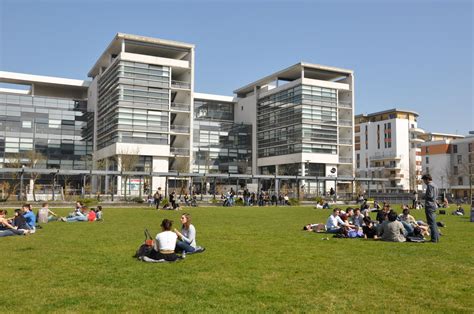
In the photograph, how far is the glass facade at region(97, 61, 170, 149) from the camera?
236ft

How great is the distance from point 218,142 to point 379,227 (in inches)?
3172

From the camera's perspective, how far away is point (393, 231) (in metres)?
14.7

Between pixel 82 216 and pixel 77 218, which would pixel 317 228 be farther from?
pixel 77 218

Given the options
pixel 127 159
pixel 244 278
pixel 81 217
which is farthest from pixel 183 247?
pixel 127 159

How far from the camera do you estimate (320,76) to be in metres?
88.8

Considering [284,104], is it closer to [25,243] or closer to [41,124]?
[41,124]

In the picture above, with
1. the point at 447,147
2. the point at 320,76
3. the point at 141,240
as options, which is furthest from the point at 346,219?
the point at 447,147

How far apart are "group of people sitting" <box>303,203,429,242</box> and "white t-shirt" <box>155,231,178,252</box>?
291 inches

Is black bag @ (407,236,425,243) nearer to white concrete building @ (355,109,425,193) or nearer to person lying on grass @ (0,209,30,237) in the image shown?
person lying on grass @ (0,209,30,237)

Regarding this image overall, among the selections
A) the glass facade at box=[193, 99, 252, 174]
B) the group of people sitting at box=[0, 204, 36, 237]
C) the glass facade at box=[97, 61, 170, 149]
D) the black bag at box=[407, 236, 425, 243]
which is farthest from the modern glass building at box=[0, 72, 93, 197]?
the black bag at box=[407, 236, 425, 243]

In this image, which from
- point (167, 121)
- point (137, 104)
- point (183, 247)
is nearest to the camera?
point (183, 247)

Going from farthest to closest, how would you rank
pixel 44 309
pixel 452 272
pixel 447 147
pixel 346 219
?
pixel 447 147 < pixel 346 219 < pixel 452 272 < pixel 44 309

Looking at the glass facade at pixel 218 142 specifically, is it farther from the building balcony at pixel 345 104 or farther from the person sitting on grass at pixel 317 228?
the person sitting on grass at pixel 317 228

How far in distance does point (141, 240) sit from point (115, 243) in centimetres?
100
